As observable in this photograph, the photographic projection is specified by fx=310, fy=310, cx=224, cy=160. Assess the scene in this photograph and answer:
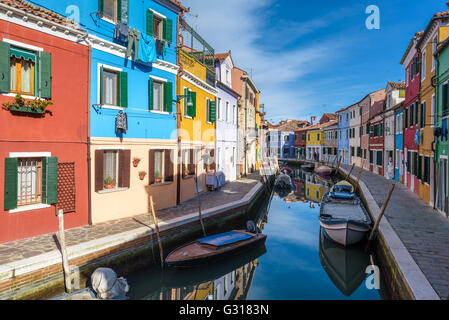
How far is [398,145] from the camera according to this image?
23984 millimetres

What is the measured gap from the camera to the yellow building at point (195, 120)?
15.8 metres

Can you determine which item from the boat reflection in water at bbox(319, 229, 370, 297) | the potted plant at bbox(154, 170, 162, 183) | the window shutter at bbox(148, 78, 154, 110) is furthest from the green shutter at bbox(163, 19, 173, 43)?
the boat reflection in water at bbox(319, 229, 370, 297)

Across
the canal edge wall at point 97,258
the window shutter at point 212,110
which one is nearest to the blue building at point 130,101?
the canal edge wall at point 97,258

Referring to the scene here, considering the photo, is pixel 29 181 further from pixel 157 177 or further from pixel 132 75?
pixel 132 75

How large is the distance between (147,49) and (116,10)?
1.77m

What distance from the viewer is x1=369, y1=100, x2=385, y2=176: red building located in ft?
98.7

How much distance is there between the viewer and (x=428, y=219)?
1198 cm

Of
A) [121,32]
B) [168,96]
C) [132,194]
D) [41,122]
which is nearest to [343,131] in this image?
[168,96]

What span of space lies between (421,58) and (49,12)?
57.5 ft

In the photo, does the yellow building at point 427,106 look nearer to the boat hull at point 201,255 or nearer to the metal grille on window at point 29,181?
the boat hull at point 201,255
